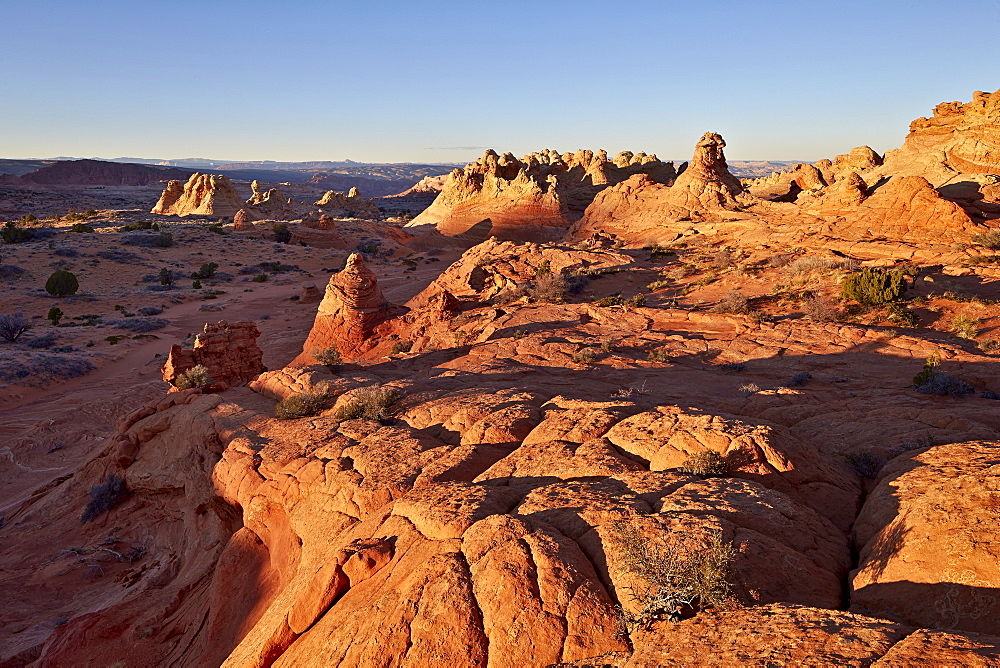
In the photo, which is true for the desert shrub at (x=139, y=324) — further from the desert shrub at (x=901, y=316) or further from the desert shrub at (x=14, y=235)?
the desert shrub at (x=901, y=316)

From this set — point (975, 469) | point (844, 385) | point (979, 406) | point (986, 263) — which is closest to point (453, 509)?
point (975, 469)

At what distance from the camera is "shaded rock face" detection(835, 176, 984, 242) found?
2431 centimetres

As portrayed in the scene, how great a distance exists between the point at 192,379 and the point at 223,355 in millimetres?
2073

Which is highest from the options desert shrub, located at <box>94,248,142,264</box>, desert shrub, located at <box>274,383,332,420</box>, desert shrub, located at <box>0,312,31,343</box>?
desert shrub, located at <box>94,248,142,264</box>

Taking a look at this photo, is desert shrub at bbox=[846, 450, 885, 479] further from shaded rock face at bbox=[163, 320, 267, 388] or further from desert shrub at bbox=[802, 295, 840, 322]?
shaded rock face at bbox=[163, 320, 267, 388]

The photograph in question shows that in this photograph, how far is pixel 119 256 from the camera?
44500mm

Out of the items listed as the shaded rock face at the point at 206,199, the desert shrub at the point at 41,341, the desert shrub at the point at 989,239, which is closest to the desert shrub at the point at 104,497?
the desert shrub at the point at 41,341

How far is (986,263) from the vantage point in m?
19.8

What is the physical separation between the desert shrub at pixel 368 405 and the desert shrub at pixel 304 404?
715mm

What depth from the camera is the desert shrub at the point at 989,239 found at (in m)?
22.0

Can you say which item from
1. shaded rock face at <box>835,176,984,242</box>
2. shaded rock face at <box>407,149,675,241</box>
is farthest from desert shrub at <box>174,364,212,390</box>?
shaded rock face at <box>407,149,675,241</box>

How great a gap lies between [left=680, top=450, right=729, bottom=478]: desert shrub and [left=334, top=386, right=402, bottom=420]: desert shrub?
4975mm

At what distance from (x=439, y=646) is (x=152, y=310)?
114ft

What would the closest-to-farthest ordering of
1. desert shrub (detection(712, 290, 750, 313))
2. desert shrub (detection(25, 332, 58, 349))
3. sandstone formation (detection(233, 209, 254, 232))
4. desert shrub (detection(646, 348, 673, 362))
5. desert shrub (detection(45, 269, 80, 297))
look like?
desert shrub (detection(646, 348, 673, 362)), desert shrub (detection(712, 290, 750, 313)), desert shrub (detection(25, 332, 58, 349)), desert shrub (detection(45, 269, 80, 297)), sandstone formation (detection(233, 209, 254, 232))
